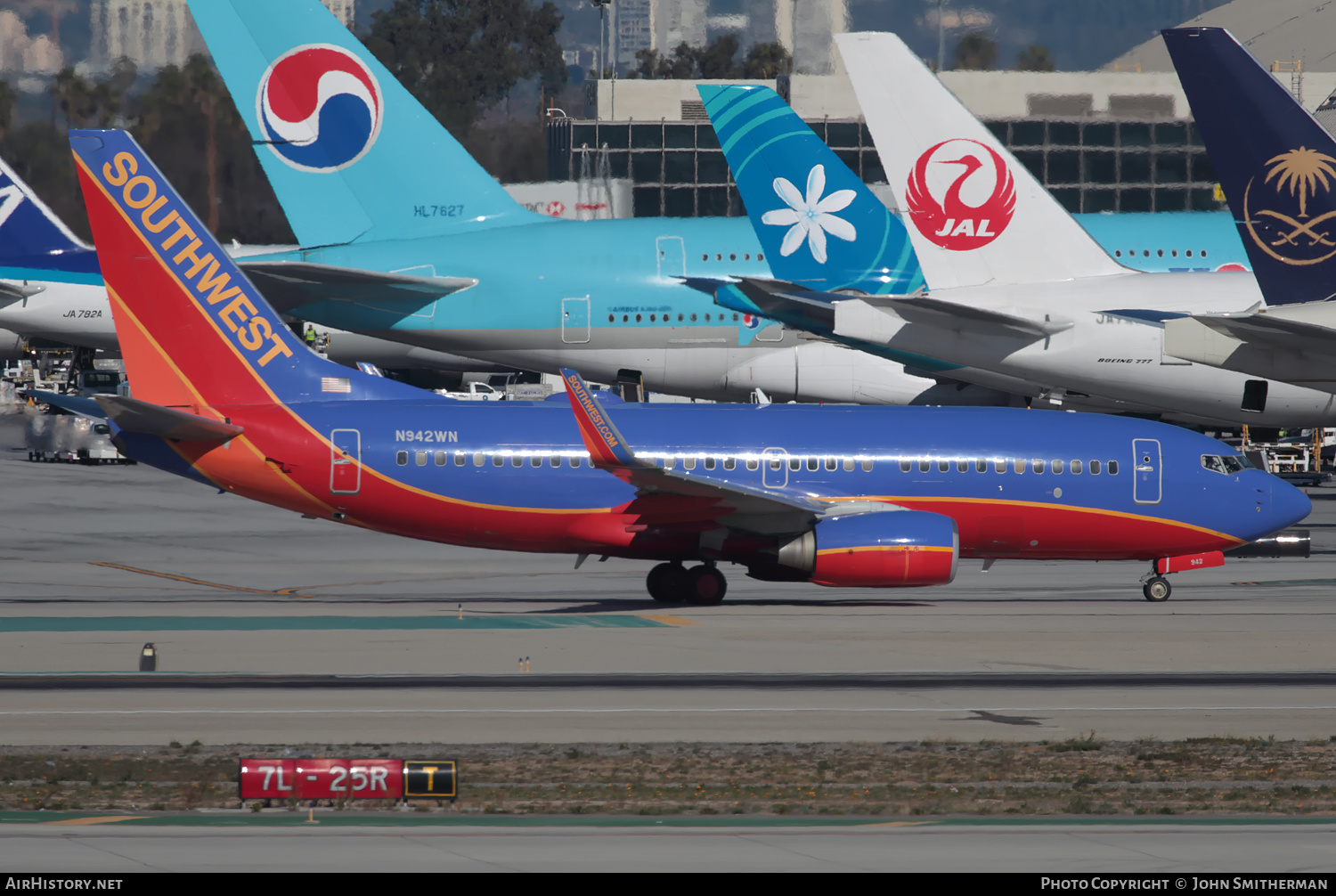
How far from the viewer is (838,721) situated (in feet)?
60.1

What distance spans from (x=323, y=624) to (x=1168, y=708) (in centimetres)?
1277

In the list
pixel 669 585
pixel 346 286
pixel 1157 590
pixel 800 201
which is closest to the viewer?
pixel 669 585

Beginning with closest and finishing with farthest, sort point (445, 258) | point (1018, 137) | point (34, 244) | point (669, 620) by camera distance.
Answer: point (669, 620), point (445, 258), point (34, 244), point (1018, 137)

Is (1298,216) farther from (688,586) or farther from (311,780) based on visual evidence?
(311,780)

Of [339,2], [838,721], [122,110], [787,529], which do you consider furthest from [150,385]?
[339,2]

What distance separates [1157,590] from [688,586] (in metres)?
8.43

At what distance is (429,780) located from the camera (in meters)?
14.2

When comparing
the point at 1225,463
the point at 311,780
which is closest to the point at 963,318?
the point at 1225,463

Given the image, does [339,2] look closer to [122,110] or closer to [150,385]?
[122,110]

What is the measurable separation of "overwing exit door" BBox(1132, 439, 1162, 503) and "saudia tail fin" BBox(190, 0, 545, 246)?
23722mm

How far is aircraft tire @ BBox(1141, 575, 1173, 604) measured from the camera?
29078 millimetres

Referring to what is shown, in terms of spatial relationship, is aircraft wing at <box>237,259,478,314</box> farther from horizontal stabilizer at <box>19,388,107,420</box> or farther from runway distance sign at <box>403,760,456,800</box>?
runway distance sign at <box>403,760,456,800</box>

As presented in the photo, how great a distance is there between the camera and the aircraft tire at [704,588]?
1108 inches

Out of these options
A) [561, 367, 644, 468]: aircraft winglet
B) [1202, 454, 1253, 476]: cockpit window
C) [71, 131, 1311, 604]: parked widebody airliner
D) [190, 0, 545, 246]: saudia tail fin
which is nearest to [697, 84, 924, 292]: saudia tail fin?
[190, 0, 545, 246]: saudia tail fin
